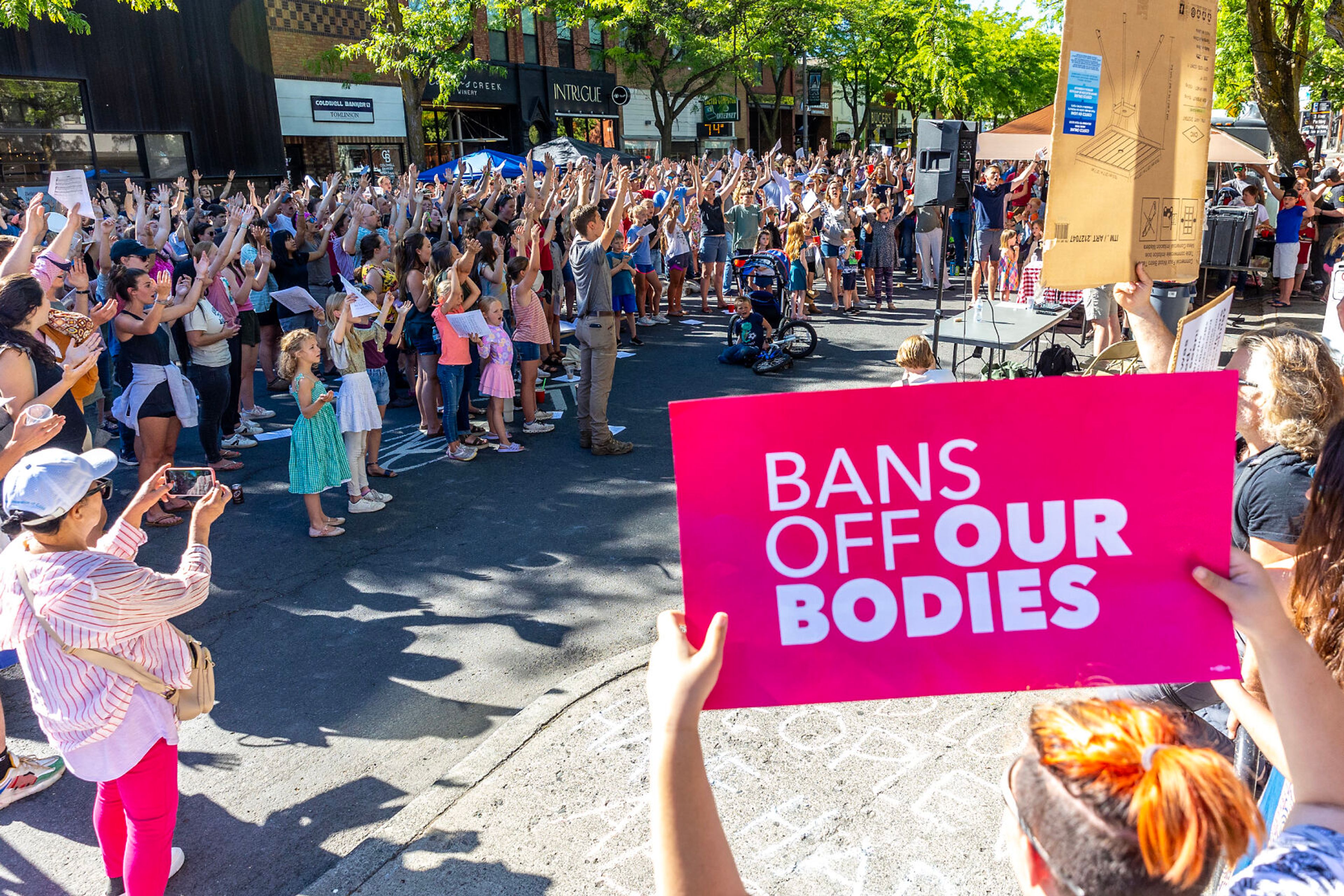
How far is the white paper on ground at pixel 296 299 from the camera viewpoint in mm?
9086

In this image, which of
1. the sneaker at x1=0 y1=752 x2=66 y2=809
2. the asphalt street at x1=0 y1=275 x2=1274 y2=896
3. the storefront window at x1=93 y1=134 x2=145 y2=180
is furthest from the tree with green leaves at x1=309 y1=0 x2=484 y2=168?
the sneaker at x1=0 y1=752 x2=66 y2=809

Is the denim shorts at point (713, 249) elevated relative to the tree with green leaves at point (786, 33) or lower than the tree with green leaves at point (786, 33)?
lower

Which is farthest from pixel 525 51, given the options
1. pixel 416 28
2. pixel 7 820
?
pixel 7 820

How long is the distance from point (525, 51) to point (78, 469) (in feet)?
113

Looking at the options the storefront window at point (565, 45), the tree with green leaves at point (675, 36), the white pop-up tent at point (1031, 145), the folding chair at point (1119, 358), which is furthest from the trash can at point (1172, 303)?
the storefront window at point (565, 45)

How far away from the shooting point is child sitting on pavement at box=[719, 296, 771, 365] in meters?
11.3

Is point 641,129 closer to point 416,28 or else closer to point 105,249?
point 416,28

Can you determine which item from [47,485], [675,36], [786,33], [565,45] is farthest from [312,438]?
[786,33]

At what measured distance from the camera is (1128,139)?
2.81 metres

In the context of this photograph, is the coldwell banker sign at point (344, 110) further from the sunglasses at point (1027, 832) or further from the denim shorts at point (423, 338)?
the sunglasses at point (1027, 832)

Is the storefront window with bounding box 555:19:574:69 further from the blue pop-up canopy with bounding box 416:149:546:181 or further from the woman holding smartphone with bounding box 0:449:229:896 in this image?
the woman holding smartphone with bounding box 0:449:229:896

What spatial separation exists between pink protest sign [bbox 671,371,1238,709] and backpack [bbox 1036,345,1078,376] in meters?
7.50

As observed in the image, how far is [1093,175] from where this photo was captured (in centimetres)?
276

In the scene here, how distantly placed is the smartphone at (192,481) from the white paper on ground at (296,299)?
18.7 ft
